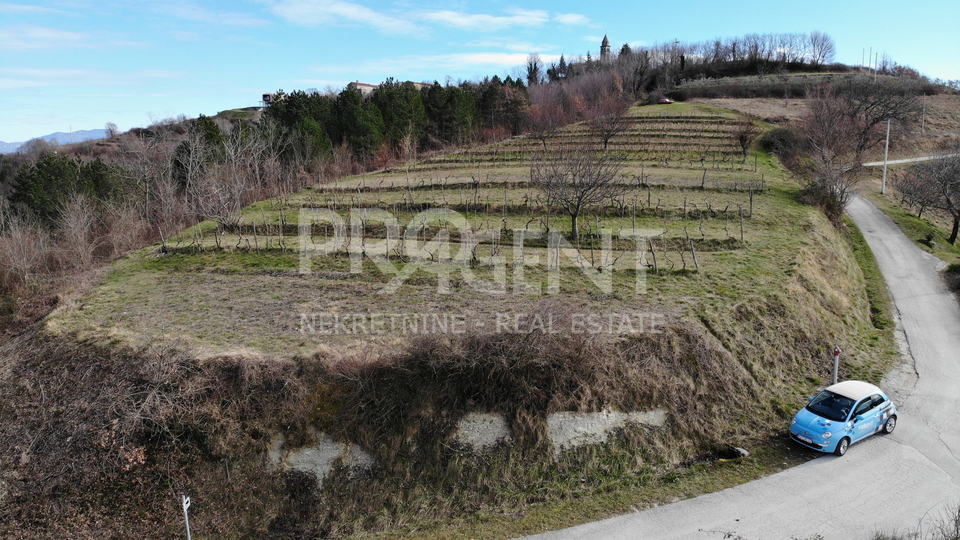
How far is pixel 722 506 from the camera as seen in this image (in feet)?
38.5

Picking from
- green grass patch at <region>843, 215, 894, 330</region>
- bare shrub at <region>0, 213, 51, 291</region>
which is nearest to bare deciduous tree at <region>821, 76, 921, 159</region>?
green grass patch at <region>843, 215, 894, 330</region>

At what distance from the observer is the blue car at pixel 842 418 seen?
13.1 meters

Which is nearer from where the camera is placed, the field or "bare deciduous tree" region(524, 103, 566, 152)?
the field

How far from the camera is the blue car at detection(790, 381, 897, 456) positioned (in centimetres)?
1309

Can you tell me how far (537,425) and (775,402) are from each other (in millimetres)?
7012

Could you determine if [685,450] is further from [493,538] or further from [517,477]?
[493,538]

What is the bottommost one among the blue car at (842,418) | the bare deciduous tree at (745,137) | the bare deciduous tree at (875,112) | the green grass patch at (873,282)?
the blue car at (842,418)

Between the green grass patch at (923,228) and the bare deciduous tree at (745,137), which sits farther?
the bare deciduous tree at (745,137)

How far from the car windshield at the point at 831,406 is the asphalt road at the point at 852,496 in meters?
0.96

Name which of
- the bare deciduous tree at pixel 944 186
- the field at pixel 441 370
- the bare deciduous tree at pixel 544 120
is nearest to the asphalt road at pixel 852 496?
the field at pixel 441 370

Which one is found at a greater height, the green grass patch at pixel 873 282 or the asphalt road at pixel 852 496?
the green grass patch at pixel 873 282

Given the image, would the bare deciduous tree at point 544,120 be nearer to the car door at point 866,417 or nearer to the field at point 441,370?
the field at point 441,370

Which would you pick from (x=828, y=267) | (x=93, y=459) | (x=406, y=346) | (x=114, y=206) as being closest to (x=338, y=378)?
(x=406, y=346)

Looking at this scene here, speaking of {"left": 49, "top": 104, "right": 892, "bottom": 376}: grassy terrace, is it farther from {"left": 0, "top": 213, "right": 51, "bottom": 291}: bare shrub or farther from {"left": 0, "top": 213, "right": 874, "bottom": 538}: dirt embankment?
{"left": 0, "top": 213, "right": 51, "bottom": 291}: bare shrub
